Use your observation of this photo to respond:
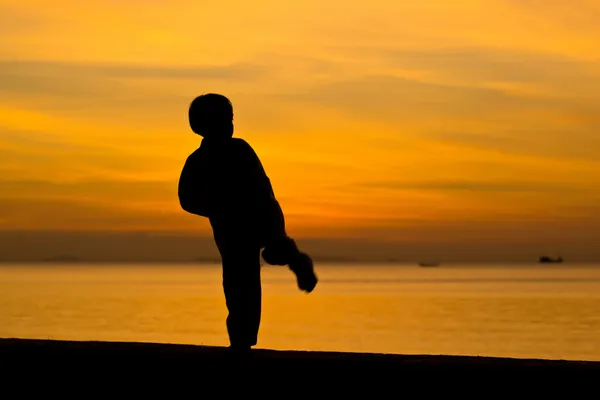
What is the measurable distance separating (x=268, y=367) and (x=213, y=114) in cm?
166

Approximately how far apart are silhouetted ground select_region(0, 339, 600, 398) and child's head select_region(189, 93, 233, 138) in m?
1.29

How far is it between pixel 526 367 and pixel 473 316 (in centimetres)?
5142

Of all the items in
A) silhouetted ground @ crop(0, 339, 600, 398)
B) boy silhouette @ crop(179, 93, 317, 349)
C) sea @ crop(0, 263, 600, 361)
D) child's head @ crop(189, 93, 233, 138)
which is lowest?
sea @ crop(0, 263, 600, 361)

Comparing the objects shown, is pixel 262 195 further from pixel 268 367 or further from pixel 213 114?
pixel 268 367

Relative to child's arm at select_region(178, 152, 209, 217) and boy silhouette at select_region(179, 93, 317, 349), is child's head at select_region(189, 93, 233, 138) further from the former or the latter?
child's arm at select_region(178, 152, 209, 217)

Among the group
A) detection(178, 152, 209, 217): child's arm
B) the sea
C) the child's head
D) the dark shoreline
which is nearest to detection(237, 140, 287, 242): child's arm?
the child's head

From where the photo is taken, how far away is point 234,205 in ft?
22.4

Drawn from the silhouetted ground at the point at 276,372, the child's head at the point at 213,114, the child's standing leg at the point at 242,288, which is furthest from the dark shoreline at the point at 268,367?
the child's head at the point at 213,114

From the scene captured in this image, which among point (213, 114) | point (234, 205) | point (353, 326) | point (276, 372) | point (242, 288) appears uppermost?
point (213, 114)

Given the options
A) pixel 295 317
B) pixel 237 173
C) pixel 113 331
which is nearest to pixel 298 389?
pixel 237 173

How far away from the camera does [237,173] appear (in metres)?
6.83

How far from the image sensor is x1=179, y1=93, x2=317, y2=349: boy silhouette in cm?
677

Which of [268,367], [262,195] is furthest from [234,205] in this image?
[268,367]

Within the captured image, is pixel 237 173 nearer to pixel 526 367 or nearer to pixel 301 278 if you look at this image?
pixel 301 278
